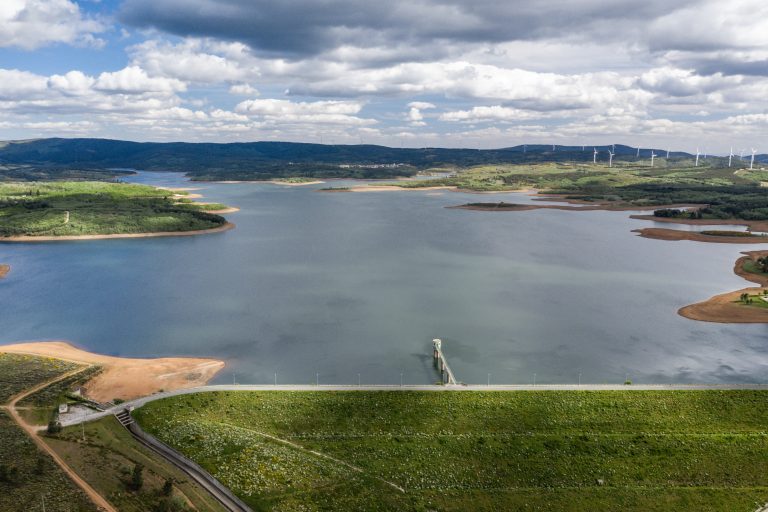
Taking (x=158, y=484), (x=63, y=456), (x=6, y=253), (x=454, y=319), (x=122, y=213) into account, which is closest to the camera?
(x=158, y=484)

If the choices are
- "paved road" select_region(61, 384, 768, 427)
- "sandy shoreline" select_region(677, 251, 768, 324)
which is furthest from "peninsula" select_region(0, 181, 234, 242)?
"sandy shoreline" select_region(677, 251, 768, 324)

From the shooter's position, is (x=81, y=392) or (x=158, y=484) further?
(x=81, y=392)

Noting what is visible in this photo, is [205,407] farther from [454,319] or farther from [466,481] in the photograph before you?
[454,319]

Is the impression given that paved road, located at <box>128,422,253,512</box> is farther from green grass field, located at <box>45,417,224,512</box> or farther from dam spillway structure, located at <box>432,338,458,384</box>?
dam spillway structure, located at <box>432,338,458,384</box>

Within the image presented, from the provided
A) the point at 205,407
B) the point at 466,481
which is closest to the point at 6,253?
the point at 205,407

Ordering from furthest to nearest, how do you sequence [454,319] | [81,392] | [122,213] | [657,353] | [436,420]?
[122,213]
[454,319]
[657,353]
[81,392]
[436,420]

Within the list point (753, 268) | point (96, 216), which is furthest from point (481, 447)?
point (96, 216)

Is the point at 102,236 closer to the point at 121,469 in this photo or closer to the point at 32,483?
the point at 121,469
